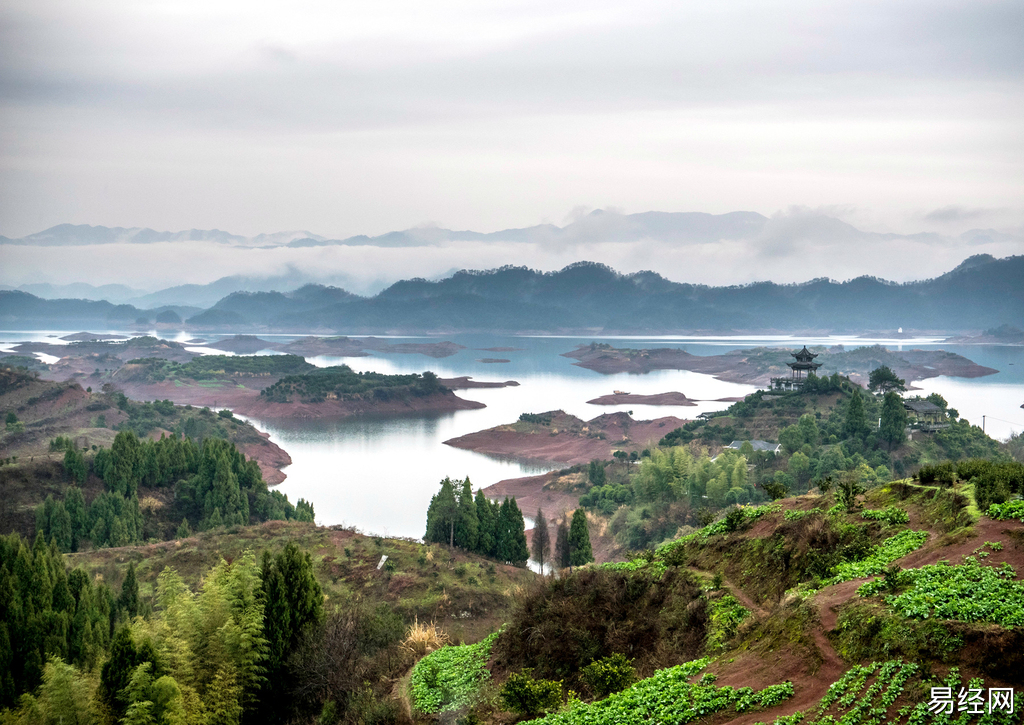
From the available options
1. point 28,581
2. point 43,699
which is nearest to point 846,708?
point 43,699

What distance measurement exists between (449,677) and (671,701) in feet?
12.9

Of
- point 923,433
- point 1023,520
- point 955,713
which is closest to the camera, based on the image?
point 955,713

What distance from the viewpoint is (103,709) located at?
1077 cm

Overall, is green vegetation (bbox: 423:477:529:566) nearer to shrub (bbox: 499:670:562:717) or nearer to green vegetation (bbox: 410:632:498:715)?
green vegetation (bbox: 410:632:498:715)

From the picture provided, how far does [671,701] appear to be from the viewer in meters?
7.00

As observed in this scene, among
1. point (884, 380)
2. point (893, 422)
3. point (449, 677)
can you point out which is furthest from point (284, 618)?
point (884, 380)

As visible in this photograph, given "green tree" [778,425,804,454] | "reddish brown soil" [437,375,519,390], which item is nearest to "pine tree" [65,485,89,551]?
"green tree" [778,425,804,454]

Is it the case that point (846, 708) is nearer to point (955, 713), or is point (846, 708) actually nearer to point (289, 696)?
point (955, 713)

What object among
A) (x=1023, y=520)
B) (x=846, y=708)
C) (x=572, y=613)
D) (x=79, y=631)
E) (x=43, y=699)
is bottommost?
(x=79, y=631)

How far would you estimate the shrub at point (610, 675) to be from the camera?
8.07 meters

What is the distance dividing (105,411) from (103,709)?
50.7 meters

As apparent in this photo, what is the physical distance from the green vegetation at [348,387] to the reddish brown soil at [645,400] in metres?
16.5

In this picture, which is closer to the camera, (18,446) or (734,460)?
(734,460)

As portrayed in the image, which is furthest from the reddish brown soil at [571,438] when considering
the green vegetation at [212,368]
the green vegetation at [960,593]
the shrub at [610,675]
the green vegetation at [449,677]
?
the green vegetation at [960,593]
